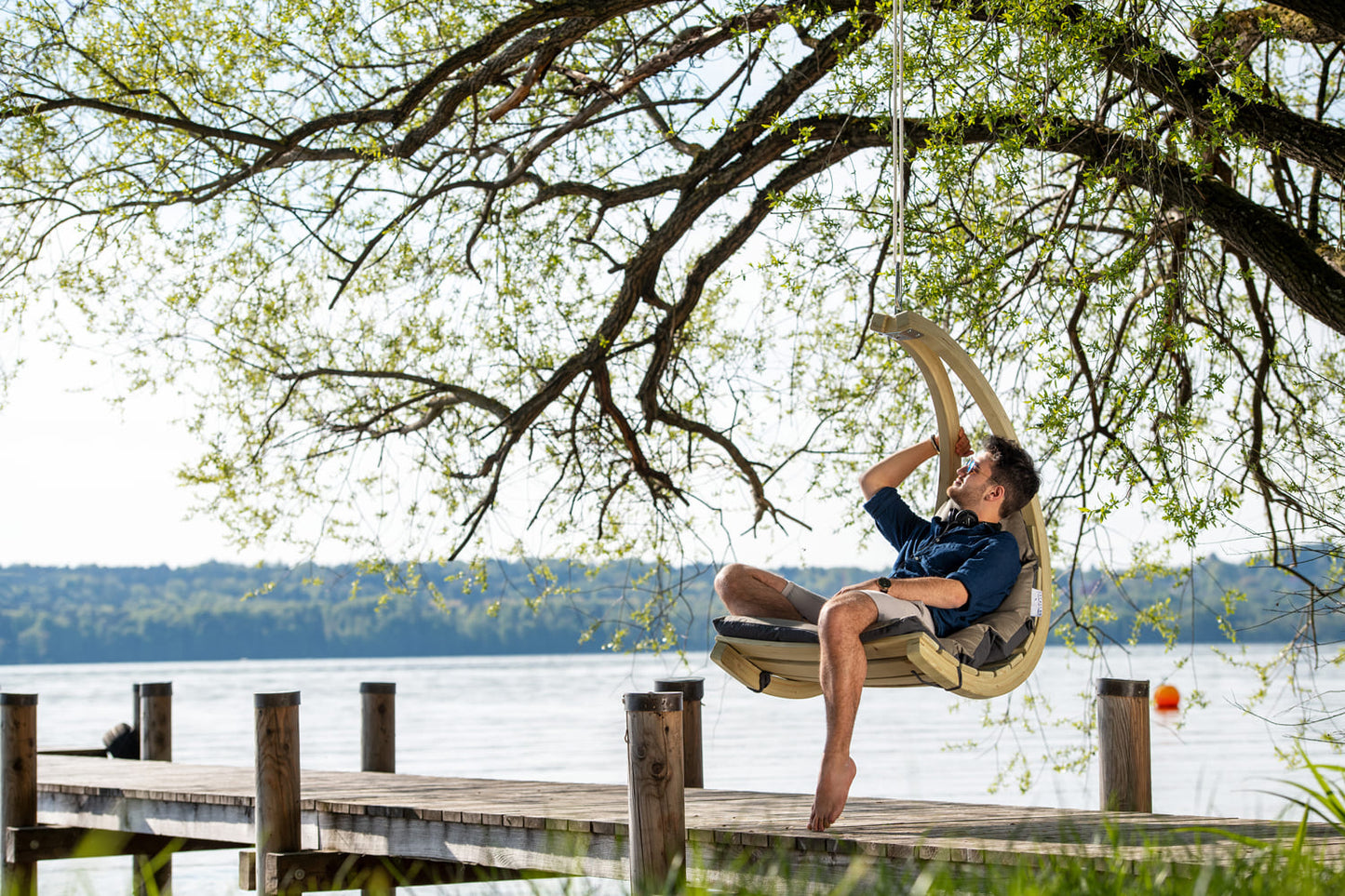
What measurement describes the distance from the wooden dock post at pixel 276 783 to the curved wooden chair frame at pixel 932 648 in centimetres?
216

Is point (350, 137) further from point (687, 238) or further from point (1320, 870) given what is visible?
point (1320, 870)

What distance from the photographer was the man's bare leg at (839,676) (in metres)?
4.74

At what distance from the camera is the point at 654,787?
4797mm

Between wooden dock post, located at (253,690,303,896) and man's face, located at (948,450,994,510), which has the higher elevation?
man's face, located at (948,450,994,510)

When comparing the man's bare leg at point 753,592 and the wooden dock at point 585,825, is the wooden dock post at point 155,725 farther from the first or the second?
the man's bare leg at point 753,592

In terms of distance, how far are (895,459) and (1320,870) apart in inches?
109

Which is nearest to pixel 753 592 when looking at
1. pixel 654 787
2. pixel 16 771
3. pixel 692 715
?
pixel 654 787

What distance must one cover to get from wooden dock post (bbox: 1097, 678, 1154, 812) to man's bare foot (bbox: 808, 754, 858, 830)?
→ 1699mm

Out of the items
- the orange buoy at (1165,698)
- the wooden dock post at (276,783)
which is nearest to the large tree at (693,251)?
the wooden dock post at (276,783)

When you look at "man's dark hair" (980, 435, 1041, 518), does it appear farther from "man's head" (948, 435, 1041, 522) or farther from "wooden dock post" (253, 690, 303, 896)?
"wooden dock post" (253, 690, 303, 896)

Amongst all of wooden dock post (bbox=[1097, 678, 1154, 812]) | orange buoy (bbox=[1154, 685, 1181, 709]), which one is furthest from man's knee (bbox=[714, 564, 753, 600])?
orange buoy (bbox=[1154, 685, 1181, 709])

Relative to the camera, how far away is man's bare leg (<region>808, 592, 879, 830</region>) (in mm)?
4738

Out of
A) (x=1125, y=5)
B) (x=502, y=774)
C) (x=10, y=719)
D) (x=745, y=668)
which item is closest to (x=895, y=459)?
(x=745, y=668)

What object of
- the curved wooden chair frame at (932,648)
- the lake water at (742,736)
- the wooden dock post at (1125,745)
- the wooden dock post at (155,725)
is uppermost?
the curved wooden chair frame at (932,648)
